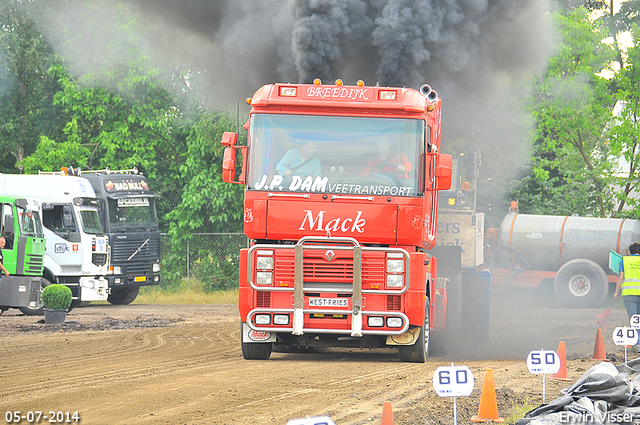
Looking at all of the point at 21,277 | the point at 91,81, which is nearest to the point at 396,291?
the point at 21,277

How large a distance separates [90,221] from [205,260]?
539cm

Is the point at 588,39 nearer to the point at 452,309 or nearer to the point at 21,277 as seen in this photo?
the point at 452,309

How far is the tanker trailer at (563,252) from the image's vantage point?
75.5 feet

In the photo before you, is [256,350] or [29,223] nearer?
[256,350]

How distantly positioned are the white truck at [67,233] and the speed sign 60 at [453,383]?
647 inches

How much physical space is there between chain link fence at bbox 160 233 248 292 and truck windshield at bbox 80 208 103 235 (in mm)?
4547

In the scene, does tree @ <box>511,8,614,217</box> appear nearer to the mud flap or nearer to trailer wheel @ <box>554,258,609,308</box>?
trailer wheel @ <box>554,258,609,308</box>

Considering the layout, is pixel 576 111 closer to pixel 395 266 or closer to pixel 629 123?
pixel 629 123

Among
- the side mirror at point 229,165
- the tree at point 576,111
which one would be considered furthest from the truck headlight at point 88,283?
the tree at point 576,111

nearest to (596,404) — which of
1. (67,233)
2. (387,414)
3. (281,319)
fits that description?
(387,414)

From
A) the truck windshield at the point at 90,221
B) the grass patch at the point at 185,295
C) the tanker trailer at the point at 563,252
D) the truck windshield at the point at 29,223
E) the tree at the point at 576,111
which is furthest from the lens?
the tree at the point at 576,111

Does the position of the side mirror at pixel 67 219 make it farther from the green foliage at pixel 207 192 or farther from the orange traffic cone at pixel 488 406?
the orange traffic cone at pixel 488 406

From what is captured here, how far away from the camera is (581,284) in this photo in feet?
75.8

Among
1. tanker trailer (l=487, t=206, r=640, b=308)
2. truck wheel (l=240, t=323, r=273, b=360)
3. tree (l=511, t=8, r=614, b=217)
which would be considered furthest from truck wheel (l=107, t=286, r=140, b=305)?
truck wheel (l=240, t=323, r=273, b=360)
